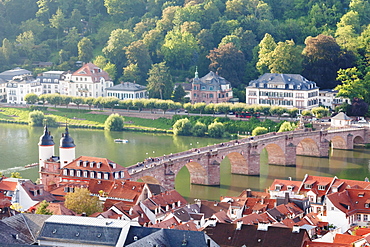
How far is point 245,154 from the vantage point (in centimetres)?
9006

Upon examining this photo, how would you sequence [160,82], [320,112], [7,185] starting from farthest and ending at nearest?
[160,82] → [320,112] → [7,185]

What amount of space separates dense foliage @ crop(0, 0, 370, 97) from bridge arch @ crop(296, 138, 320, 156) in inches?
761

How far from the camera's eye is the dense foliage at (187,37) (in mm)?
119812

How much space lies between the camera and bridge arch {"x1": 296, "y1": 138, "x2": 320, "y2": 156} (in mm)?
99875

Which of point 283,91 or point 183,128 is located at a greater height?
point 283,91

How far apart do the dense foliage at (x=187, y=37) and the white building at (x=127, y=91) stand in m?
1.96

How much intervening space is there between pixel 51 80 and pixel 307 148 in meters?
42.9

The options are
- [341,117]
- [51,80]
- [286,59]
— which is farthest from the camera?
[51,80]

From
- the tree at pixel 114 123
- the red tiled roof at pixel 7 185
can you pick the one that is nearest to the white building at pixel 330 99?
the tree at pixel 114 123

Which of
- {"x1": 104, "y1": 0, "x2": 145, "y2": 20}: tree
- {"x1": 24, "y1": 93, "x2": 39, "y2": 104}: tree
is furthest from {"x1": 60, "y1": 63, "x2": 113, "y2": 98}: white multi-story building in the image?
{"x1": 104, "y1": 0, "x2": 145, "y2": 20}: tree

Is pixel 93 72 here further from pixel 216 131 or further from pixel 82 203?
pixel 82 203

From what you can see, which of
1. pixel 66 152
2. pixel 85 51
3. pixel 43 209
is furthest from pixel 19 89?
pixel 43 209

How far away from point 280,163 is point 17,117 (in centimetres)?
3984

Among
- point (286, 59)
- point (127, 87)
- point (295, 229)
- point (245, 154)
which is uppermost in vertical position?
point (286, 59)
